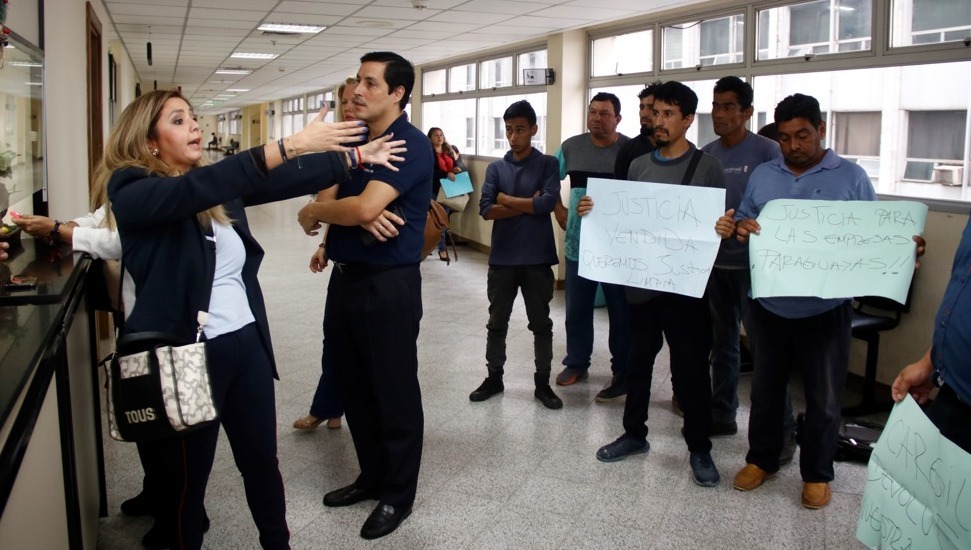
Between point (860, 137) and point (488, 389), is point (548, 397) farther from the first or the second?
point (860, 137)

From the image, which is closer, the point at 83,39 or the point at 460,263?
the point at 83,39

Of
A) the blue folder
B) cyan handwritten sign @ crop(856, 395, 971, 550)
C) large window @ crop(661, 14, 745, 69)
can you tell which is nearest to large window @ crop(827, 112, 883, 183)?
large window @ crop(661, 14, 745, 69)

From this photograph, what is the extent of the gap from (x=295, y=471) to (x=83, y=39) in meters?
3.45

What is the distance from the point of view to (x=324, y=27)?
7840 millimetres

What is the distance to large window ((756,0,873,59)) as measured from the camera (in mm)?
4656

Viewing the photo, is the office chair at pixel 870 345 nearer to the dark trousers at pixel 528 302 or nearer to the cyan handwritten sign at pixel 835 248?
the cyan handwritten sign at pixel 835 248

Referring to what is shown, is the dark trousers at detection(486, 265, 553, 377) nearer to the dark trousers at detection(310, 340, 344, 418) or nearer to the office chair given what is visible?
the dark trousers at detection(310, 340, 344, 418)

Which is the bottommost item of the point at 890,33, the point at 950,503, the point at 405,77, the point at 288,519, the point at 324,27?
the point at 288,519

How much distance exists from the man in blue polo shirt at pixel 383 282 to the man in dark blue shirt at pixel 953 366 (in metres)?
1.50

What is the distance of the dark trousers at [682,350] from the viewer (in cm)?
298

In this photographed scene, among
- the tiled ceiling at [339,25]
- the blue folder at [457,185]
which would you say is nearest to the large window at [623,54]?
the tiled ceiling at [339,25]

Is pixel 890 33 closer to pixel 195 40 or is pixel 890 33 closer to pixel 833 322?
pixel 833 322

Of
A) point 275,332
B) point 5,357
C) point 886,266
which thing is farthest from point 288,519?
point 275,332

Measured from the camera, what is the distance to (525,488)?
119 inches
